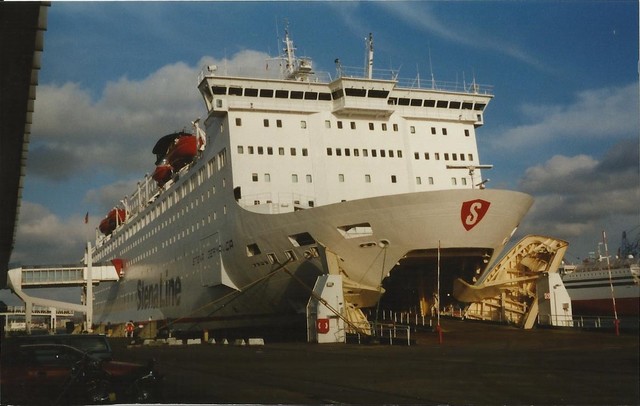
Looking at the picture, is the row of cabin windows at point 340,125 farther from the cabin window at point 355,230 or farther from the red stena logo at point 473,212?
the red stena logo at point 473,212

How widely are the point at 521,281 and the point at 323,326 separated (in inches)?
262

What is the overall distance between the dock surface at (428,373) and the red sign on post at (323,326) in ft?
3.92

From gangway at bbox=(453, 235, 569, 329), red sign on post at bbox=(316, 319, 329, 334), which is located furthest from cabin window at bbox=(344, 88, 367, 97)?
red sign on post at bbox=(316, 319, 329, 334)

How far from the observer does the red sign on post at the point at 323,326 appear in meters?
17.8

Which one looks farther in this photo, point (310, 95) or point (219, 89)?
point (310, 95)

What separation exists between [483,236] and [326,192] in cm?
657

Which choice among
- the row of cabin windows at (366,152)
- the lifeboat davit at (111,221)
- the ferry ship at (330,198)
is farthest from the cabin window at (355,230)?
the lifeboat davit at (111,221)

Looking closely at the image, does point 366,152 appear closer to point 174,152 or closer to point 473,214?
point 473,214

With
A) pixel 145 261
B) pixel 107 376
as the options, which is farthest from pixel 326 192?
pixel 145 261

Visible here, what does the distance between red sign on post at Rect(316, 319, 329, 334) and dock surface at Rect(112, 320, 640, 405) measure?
3.92 feet

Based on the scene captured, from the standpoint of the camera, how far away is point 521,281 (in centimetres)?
1961

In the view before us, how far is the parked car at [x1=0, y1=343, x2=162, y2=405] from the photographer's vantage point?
8.61 metres

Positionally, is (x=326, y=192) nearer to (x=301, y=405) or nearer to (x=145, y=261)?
(x=301, y=405)

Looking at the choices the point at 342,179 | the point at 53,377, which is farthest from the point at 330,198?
the point at 53,377
